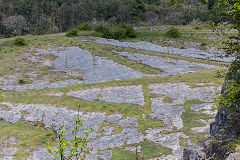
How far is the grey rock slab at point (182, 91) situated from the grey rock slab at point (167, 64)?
4664mm

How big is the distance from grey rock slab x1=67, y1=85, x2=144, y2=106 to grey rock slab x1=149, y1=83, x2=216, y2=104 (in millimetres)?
2197

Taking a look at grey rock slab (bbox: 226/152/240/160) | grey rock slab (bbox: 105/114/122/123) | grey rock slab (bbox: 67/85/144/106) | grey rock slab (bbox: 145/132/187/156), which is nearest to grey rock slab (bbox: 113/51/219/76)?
grey rock slab (bbox: 67/85/144/106)

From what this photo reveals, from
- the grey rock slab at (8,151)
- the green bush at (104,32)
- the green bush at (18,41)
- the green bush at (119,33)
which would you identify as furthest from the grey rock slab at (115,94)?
the green bush at (104,32)

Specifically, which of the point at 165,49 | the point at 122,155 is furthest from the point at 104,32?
the point at 122,155

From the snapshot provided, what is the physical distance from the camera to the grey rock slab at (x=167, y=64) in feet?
112

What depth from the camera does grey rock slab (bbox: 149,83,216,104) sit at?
24.7 m

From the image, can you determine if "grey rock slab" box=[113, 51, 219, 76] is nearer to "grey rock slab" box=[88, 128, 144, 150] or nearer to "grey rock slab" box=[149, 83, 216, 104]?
"grey rock slab" box=[149, 83, 216, 104]

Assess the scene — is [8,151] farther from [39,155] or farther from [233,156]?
[233,156]

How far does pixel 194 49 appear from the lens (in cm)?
4419

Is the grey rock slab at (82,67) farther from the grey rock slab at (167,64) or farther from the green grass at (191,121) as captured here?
the green grass at (191,121)

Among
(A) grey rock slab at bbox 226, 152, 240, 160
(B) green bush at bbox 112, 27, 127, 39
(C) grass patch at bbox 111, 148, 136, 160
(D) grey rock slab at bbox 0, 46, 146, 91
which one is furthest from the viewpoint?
(B) green bush at bbox 112, 27, 127, 39

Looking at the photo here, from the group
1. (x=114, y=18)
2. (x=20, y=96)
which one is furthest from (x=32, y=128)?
(x=114, y=18)

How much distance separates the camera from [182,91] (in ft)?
86.9

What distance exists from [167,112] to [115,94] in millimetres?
6769
